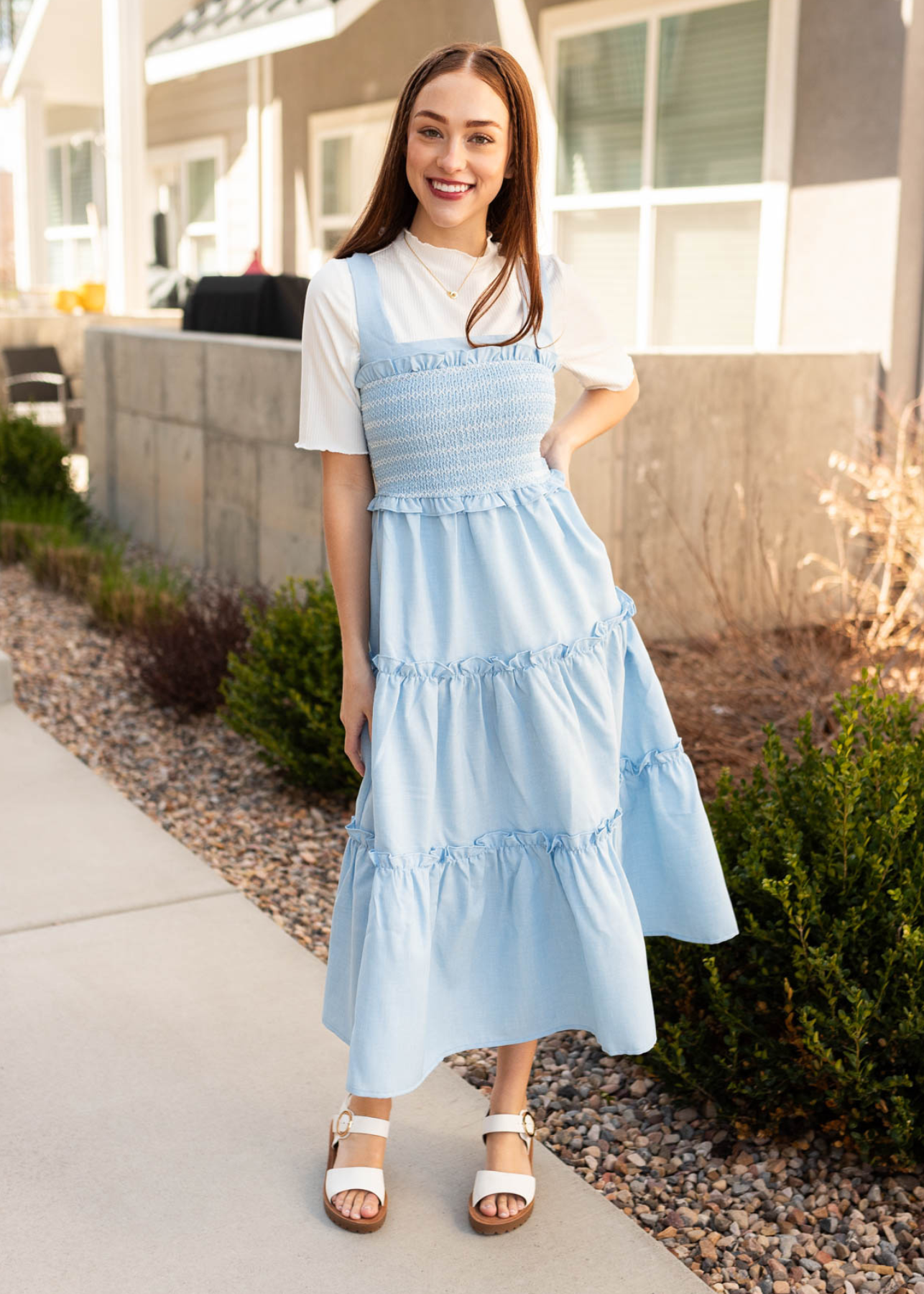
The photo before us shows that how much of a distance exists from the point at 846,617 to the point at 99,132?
1479 centimetres

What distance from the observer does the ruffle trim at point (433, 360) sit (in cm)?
195

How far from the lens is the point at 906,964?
2.23 metres

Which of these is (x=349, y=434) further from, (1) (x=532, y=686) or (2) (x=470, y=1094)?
(2) (x=470, y=1094)

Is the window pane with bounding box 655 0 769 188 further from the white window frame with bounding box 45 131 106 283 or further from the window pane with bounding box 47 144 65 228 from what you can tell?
the window pane with bounding box 47 144 65 228

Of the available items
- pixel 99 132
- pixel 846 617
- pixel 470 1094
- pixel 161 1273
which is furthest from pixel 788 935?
pixel 99 132

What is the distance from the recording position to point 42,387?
36.3ft

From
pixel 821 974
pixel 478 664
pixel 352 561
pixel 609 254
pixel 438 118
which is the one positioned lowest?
pixel 821 974

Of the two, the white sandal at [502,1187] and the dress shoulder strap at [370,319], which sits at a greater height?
the dress shoulder strap at [370,319]

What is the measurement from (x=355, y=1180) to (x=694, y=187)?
265 inches

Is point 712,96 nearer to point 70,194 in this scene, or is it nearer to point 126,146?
point 126,146

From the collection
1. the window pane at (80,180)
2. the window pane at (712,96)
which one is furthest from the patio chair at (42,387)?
the window pane at (80,180)

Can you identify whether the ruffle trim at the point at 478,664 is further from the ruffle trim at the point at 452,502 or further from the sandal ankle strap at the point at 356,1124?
the sandal ankle strap at the point at 356,1124

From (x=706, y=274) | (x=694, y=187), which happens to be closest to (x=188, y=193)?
(x=694, y=187)

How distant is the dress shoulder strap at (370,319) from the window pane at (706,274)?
584 cm
